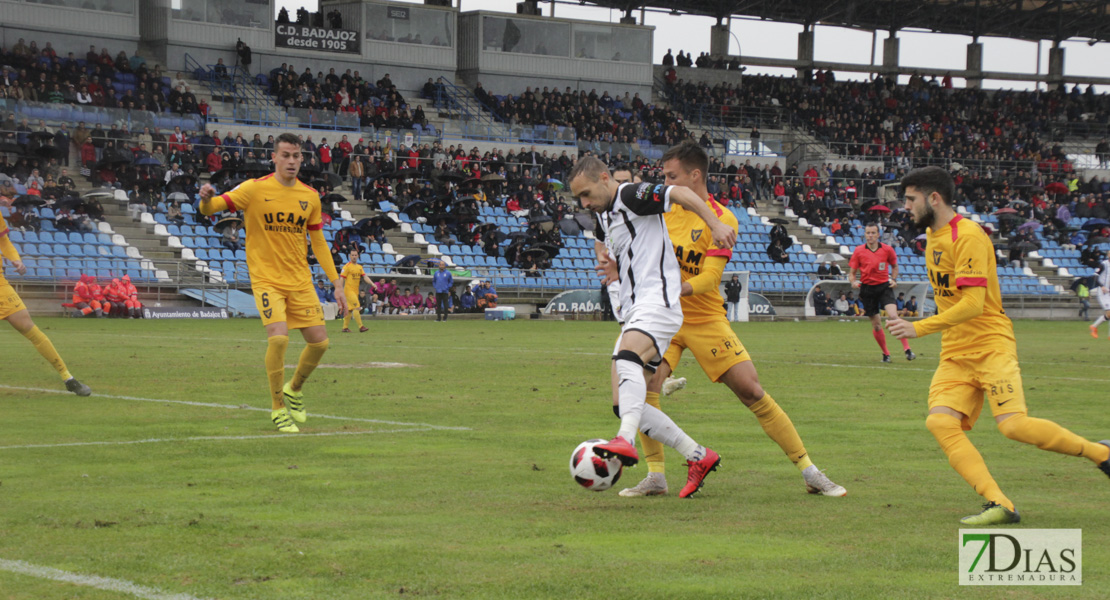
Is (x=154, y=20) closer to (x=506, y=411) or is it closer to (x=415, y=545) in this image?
(x=506, y=411)

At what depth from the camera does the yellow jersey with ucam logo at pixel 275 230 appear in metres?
11.2

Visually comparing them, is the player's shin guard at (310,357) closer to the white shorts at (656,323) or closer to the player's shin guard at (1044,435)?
the white shorts at (656,323)

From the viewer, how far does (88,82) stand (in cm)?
4278

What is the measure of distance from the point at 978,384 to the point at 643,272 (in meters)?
2.09

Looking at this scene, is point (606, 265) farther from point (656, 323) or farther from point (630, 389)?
point (630, 389)

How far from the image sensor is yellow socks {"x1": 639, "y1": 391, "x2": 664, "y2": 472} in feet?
26.1

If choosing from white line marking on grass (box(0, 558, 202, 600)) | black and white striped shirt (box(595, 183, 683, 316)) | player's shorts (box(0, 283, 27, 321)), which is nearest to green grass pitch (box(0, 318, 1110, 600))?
white line marking on grass (box(0, 558, 202, 600))

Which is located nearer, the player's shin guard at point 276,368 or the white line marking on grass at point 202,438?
the white line marking on grass at point 202,438

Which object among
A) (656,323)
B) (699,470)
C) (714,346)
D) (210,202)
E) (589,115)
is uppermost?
(589,115)

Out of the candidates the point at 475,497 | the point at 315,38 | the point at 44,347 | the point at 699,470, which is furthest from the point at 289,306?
the point at 315,38

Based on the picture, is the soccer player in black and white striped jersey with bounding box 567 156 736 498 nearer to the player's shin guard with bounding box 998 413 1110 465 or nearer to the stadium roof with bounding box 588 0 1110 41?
the player's shin guard with bounding box 998 413 1110 465

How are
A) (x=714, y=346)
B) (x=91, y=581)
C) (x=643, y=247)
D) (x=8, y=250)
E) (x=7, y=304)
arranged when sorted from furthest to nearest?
(x=7, y=304) < (x=8, y=250) < (x=714, y=346) < (x=643, y=247) < (x=91, y=581)

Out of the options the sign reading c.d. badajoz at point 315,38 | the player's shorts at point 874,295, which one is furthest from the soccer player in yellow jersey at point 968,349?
the sign reading c.d. badajoz at point 315,38

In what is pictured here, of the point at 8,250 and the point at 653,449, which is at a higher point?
the point at 8,250
